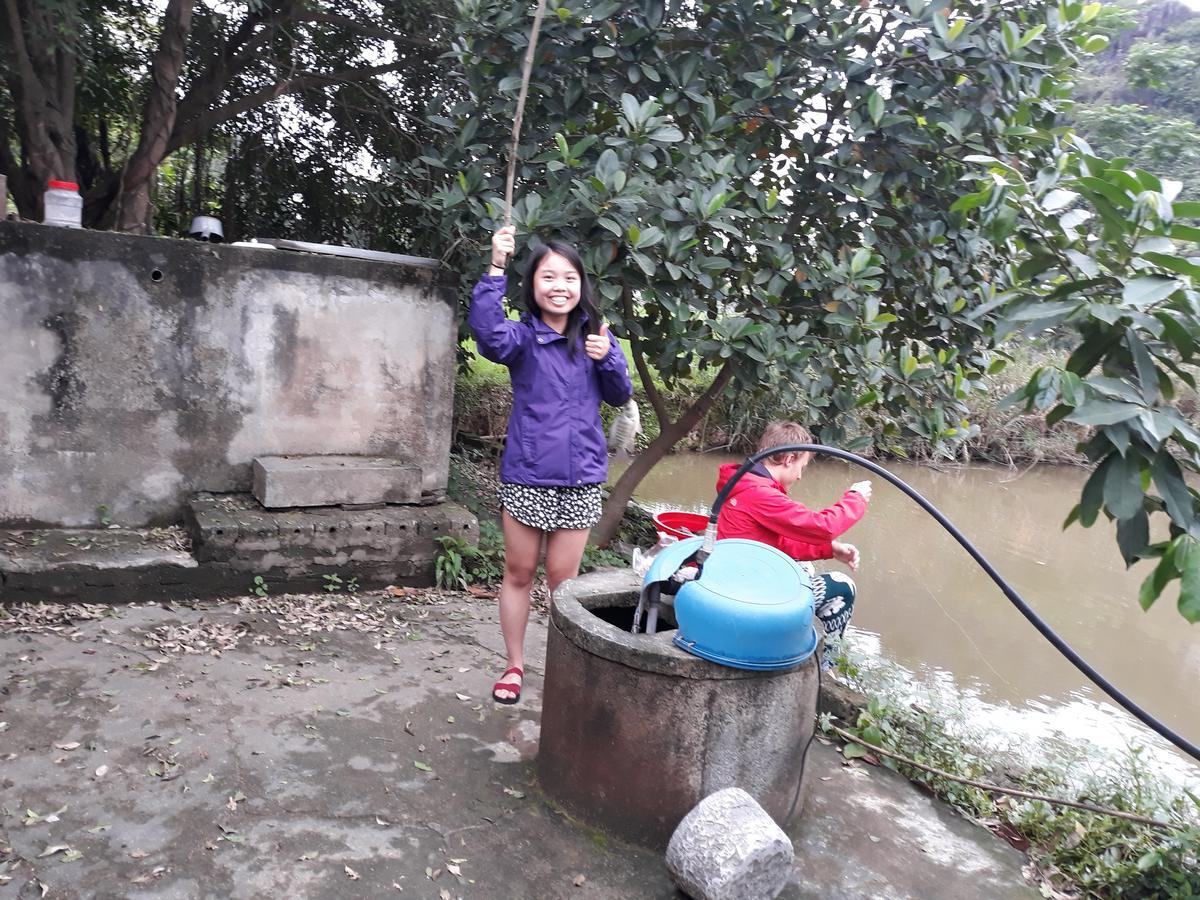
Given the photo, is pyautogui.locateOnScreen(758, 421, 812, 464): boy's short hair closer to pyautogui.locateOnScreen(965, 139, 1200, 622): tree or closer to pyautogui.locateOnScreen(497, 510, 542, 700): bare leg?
pyautogui.locateOnScreen(497, 510, 542, 700): bare leg

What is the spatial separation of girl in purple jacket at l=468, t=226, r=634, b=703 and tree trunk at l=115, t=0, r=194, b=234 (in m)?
3.33

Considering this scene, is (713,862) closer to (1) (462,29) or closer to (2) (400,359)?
(2) (400,359)

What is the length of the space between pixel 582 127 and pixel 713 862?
3.86 meters

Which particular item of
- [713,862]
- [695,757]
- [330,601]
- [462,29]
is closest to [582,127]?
[462,29]

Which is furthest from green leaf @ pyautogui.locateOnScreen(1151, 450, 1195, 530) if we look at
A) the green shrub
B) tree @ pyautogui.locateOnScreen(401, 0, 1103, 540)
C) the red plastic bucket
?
the green shrub

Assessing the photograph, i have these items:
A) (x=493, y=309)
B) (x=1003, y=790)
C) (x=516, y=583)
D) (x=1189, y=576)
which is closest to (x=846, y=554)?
(x=1003, y=790)

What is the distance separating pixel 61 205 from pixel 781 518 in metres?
3.47

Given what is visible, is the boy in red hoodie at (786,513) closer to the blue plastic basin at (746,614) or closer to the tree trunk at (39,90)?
the blue plastic basin at (746,614)

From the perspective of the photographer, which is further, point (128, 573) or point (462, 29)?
point (462, 29)

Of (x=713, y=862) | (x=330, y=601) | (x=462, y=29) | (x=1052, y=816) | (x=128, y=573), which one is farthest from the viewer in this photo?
(x=462, y=29)

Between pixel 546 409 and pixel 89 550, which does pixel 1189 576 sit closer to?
pixel 546 409

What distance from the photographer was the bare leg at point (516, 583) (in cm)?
340

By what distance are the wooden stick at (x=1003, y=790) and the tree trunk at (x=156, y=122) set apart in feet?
16.2

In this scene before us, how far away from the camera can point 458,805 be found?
2846mm
